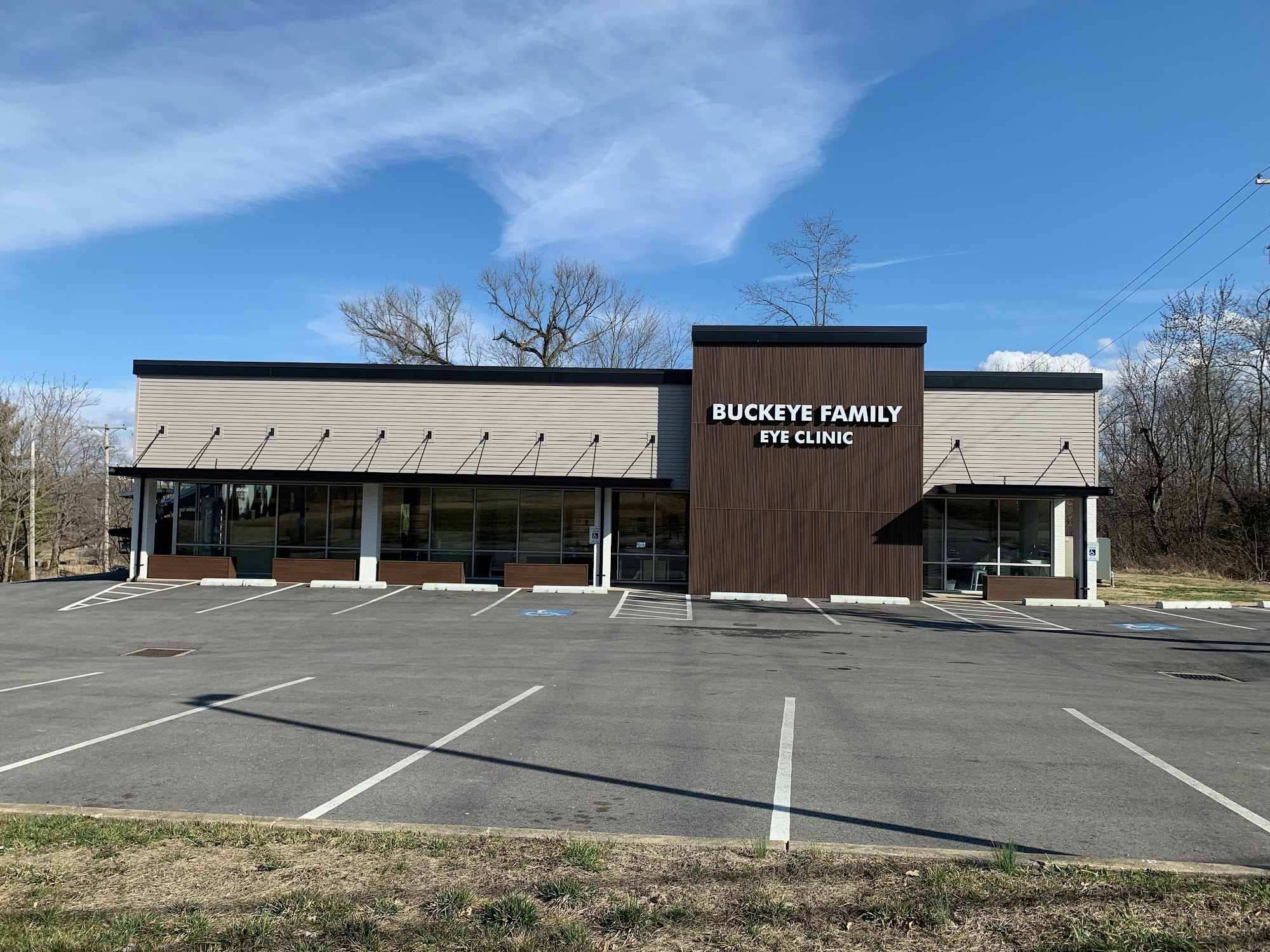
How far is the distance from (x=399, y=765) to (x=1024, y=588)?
23.1 m

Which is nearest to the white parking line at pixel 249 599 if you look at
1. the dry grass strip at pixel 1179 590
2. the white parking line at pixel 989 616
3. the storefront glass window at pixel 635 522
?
the storefront glass window at pixel 635 522

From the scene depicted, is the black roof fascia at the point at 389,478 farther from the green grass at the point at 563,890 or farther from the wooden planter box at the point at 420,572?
the green grass at the point at 563,890

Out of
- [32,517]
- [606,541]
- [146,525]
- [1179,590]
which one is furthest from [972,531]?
[32,517]

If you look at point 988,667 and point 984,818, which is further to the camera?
point 988,667

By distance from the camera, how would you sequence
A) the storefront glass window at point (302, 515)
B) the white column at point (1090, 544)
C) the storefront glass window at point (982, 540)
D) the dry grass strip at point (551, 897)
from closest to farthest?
the dry grass strip at point (551, 897) → the white column at point (1090, 544) → the storefront glass window at point (982, 540) → the storefront glass window at point (302, 515)

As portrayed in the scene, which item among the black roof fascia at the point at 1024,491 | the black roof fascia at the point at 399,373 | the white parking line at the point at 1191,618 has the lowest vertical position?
the white parking line at the point at 1191,618

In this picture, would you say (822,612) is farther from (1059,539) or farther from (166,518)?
(166,518)

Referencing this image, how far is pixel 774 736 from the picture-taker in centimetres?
895

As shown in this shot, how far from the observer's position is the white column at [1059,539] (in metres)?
27.9

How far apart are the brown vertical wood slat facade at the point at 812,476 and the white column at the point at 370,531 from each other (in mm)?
9511

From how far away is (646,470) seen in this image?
2838cm

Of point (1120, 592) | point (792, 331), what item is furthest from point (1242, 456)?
point (792, 331)

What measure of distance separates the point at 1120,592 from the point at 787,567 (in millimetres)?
11867

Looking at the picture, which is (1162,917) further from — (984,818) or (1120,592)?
(1120,592)
